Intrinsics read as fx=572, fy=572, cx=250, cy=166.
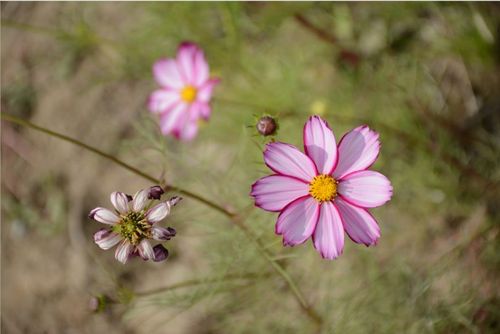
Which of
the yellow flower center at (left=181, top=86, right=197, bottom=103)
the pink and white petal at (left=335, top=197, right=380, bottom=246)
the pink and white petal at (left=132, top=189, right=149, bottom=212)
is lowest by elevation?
the pink and white petal at (left=335, top=197, right=380, bottom=246)

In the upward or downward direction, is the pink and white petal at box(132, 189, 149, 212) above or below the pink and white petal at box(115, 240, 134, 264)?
above

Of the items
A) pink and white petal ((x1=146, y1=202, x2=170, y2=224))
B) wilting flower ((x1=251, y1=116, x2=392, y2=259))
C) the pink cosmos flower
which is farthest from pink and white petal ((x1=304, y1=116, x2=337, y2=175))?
the pink cosmos flower

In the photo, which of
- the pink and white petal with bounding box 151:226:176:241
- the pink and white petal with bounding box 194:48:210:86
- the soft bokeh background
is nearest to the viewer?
the pink and white petal with bounding box 151:226:176:241

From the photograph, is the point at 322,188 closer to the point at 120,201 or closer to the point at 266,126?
the point at 266,126

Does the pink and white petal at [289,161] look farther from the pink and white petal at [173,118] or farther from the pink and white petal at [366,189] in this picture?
the pink and white petal at [173,118]

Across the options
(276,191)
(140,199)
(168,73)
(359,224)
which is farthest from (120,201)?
(168,73)

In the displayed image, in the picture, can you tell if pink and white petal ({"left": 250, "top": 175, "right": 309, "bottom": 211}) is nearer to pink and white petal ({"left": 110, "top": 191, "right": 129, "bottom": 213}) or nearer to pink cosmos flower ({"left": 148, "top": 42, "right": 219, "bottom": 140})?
pink and white petal ({"left": 110, "top": 191, "right": 129, "bottom": 213})

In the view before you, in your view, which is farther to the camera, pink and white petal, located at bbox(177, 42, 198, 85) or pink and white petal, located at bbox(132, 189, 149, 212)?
pink and white petal, located at bbox(177, 42, 198, 85)

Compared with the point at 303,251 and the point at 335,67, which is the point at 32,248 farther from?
the point at 335,67

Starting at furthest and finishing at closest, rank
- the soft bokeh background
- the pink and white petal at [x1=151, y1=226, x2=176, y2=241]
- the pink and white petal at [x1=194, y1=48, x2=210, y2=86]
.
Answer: the pink and white petal at [x1=194, y1=48, x2=210, y2=86] → the soft bokeh background → the pink and white petal at [x1=151, y1=226, x2=176, y2=241]
